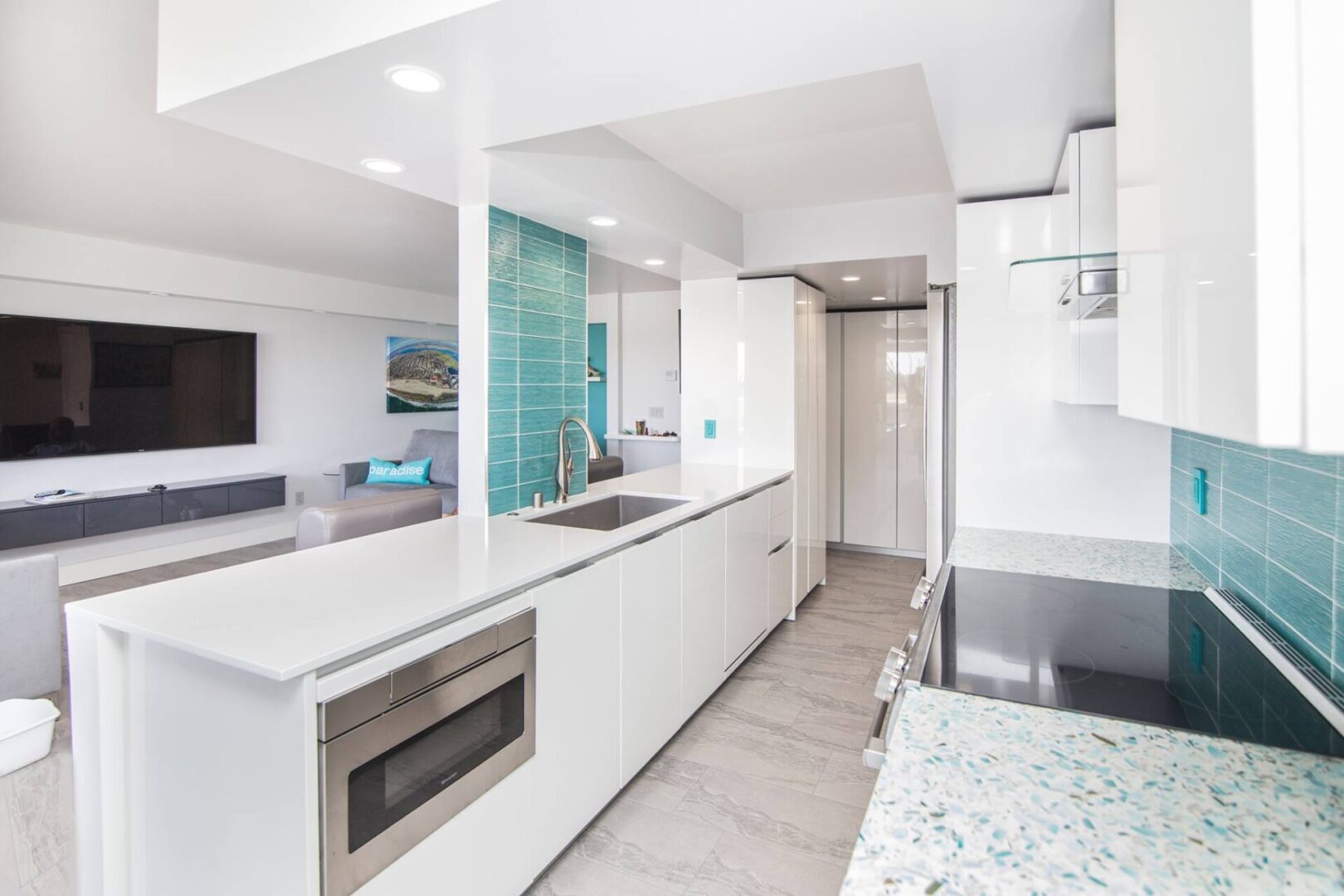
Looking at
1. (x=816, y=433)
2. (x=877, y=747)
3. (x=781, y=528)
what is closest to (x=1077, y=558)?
(x=877, y=747)

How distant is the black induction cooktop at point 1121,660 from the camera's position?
3.17 ft

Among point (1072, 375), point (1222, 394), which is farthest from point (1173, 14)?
point (1072, 375)

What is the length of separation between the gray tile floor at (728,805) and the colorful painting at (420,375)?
Answer: 448 centimetres

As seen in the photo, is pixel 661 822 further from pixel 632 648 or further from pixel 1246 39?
pixel 1246 39

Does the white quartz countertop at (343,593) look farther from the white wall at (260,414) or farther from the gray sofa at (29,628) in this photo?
the white wall at (260,414)

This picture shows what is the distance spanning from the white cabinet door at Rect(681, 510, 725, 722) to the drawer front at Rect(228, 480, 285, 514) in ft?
14.8

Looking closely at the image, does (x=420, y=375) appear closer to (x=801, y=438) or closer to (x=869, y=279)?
(x=801, y=438)

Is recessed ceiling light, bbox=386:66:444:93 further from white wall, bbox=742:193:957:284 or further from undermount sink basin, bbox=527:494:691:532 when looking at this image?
white wall, bbox=742:193:957:284

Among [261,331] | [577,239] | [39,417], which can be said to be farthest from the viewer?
[261,331]

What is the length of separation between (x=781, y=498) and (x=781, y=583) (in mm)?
475

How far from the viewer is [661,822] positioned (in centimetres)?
207

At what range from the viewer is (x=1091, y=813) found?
0.74 m

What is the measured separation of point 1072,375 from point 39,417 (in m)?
5.98

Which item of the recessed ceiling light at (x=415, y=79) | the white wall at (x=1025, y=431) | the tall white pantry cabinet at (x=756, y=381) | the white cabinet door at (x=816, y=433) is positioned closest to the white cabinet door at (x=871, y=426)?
the white cabinet door at (x=816, y=433)
